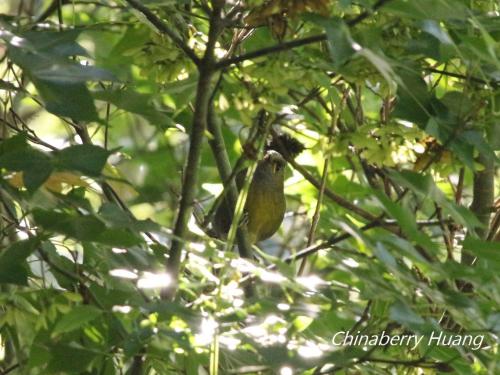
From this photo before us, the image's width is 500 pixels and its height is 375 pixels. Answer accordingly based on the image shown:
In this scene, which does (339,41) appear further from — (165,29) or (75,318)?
(75,318)

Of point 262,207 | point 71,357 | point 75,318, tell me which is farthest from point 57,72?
point 262,207

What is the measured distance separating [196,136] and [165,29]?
17 cm

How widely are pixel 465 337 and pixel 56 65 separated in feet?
2.74

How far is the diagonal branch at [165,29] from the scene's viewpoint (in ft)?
4.73

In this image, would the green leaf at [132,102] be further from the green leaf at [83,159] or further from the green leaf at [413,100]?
the green leaf at [413,100]

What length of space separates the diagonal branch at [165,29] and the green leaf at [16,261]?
0.35 metres

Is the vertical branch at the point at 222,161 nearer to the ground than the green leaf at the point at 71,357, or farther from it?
farther from it

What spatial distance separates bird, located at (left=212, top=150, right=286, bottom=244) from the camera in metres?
2.93

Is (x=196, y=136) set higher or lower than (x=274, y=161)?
lower

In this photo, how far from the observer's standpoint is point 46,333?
5.32ft

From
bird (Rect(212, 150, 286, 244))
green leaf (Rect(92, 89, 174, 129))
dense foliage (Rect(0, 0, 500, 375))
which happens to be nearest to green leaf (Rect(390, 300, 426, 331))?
dense foliage (Rect(0, 0, 500, 375))

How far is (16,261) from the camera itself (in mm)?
1458

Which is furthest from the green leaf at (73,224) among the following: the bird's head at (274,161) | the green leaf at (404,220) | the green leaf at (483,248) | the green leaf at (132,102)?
the bird's head at (274,161)

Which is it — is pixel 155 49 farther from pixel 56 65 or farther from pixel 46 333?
pixel 46 333
